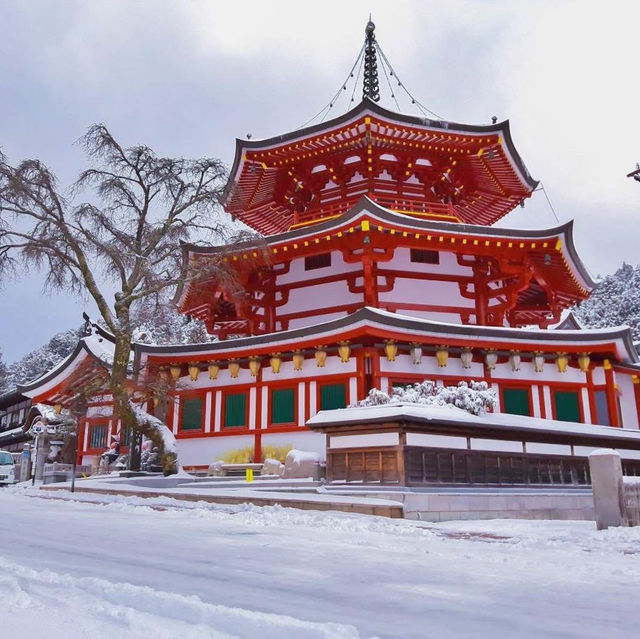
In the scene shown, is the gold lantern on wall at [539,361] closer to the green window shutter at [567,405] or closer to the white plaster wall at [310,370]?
the green window shutter at [567,405]

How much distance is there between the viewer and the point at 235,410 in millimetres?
21344

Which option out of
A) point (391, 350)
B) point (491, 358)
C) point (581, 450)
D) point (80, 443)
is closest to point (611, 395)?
point (581, 450)

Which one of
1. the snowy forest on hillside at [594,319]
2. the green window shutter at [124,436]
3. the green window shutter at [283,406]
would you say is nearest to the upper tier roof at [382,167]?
the green window shutter at [283,406]

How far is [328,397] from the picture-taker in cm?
1992

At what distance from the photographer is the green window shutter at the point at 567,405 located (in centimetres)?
2073

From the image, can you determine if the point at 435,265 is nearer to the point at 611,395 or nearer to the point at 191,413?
the point at 611,395

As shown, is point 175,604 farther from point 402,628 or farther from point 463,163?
point 463,163

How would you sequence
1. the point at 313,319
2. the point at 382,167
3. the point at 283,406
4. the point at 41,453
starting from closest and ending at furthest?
the point at 283,406
the point at 313,319
the point at 382,167
the point at 41,453

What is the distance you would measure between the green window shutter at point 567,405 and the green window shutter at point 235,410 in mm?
10625

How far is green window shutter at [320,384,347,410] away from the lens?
19641mm

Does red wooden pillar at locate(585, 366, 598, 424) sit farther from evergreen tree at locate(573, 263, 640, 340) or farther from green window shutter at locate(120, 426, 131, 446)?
evergreen tree at locate(573, 263, 640, 340)

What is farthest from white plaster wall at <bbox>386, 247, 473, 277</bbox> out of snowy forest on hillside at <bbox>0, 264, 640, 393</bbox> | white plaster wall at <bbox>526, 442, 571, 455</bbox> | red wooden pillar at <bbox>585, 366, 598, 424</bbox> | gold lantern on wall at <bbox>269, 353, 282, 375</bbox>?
snowy forest on hillside at <bbox>0, 264, 640, 393</bbox>

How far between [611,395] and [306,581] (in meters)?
18.7

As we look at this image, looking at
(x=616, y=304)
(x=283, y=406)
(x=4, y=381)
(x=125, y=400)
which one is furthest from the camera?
(x=4, y=381)
